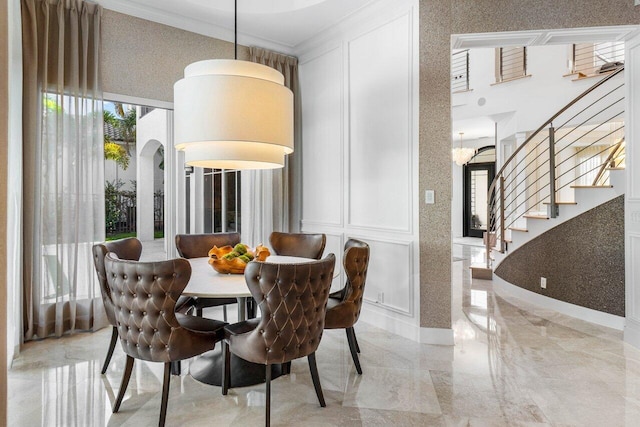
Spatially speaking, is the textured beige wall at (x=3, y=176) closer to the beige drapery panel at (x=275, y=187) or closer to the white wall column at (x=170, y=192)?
the white wall column at (x=170, y=192)

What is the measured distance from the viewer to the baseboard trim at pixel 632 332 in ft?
A: 10.3

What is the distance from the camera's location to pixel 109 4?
3.56 meters

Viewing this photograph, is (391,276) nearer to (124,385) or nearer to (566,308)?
(566,308)

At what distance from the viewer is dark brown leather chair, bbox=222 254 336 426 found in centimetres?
192

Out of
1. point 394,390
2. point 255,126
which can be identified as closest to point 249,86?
point 255,126

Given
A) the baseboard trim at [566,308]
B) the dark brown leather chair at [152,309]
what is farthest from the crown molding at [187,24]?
the baseboard trim at [566,308]

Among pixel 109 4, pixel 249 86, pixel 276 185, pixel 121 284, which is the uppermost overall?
pixel 109 4

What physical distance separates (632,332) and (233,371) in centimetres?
330

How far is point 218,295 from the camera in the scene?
6.91 feet

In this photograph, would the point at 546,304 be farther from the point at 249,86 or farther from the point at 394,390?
the point at 249,86

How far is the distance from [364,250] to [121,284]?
1.48 meters

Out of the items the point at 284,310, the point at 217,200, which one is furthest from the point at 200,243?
the point at 284,310

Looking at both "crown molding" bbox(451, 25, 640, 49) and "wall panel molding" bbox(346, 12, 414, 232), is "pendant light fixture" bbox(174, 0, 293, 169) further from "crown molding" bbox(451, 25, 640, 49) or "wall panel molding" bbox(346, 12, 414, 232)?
"crown molding" bbox(451, 25, 640, 49)

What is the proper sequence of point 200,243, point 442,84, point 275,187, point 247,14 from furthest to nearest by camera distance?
1. point 275,187
2. point 247,14
3. point 200,243
4. point 442,84
